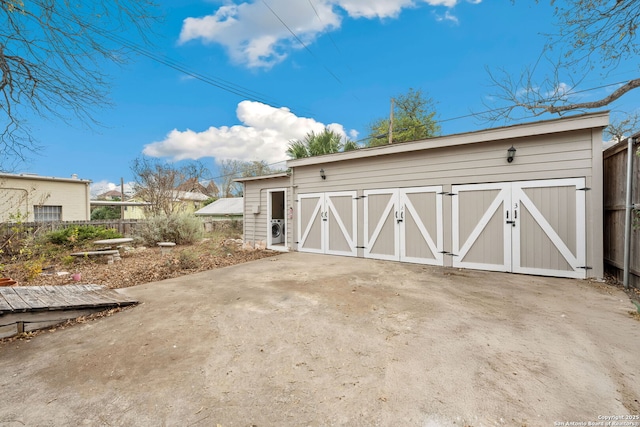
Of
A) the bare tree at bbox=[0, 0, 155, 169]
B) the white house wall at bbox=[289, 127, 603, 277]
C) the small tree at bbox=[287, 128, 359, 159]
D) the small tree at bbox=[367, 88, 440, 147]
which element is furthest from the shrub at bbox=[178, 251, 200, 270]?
the small tree at bbox=[367, 88, 440, 147]

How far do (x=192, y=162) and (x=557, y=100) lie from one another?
60.1 ft

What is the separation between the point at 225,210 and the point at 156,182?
18.4 feet

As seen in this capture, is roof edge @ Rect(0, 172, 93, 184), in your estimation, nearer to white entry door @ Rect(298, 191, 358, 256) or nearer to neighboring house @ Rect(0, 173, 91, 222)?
neighboring house @ Rect(0, 173, 91, 222)

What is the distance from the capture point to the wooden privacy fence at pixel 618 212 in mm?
3762

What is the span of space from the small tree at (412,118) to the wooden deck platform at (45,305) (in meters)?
13.9

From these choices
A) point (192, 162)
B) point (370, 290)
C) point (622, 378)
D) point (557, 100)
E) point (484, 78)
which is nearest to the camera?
point (622, 378)

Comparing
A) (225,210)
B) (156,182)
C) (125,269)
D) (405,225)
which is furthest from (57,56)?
(225,210)

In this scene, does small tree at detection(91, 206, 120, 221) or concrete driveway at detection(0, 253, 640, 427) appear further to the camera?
small tree at detection(91, 206, 120, 221)

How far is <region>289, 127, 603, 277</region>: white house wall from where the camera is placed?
4.39 m

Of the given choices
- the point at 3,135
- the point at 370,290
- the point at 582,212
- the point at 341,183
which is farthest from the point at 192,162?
the point at 582,212

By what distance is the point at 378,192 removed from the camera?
6520 mm

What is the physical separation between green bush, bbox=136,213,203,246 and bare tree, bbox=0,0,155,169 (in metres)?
6.40

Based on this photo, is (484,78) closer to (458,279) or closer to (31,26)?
(458,279)

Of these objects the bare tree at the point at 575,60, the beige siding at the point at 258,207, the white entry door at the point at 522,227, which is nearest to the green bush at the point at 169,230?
the beige siding at the point at 258,207
